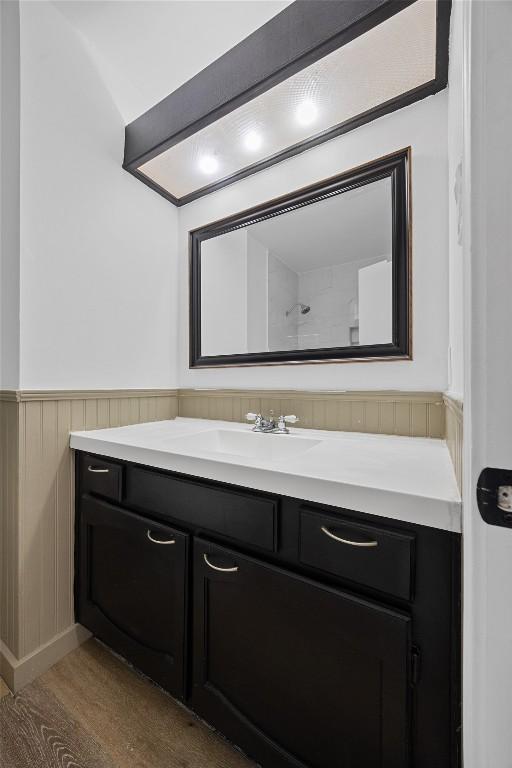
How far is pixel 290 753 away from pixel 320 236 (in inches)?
63.7

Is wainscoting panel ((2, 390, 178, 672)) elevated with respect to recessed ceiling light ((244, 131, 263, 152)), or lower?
lower

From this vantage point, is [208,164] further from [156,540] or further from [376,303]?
[156,540]

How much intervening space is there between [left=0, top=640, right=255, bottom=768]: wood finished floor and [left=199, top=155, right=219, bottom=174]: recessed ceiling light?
2.14 metres

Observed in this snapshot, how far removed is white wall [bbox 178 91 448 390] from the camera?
1178 millimetres

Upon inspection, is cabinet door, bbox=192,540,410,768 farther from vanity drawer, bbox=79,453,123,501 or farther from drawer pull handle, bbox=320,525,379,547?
vanity drawer, bbox=79,453,123,501

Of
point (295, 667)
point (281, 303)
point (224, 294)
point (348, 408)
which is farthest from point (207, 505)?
point (224, 294)

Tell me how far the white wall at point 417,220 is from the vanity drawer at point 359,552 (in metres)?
0.70

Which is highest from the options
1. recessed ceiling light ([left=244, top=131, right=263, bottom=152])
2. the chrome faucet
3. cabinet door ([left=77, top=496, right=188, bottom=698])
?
recessed ceiling light ([left=244, top=131, right=263, bottom=152])

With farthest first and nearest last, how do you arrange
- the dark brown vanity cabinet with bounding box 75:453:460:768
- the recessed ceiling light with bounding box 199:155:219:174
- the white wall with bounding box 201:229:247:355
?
the white wall with bounding box 201:229:247:355 < the recessed ceiling light with bounding box 199:155:219:174 < the dark brown vanity cabinet with bounding box 75:453:460:768

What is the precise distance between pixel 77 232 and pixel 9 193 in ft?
0.79

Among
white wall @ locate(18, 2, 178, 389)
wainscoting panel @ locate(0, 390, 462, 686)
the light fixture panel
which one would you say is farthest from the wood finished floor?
Result: the light fixture panel

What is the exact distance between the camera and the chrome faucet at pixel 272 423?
140cm

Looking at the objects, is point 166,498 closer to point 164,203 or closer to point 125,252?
point 125,252

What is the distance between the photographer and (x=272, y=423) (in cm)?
144
